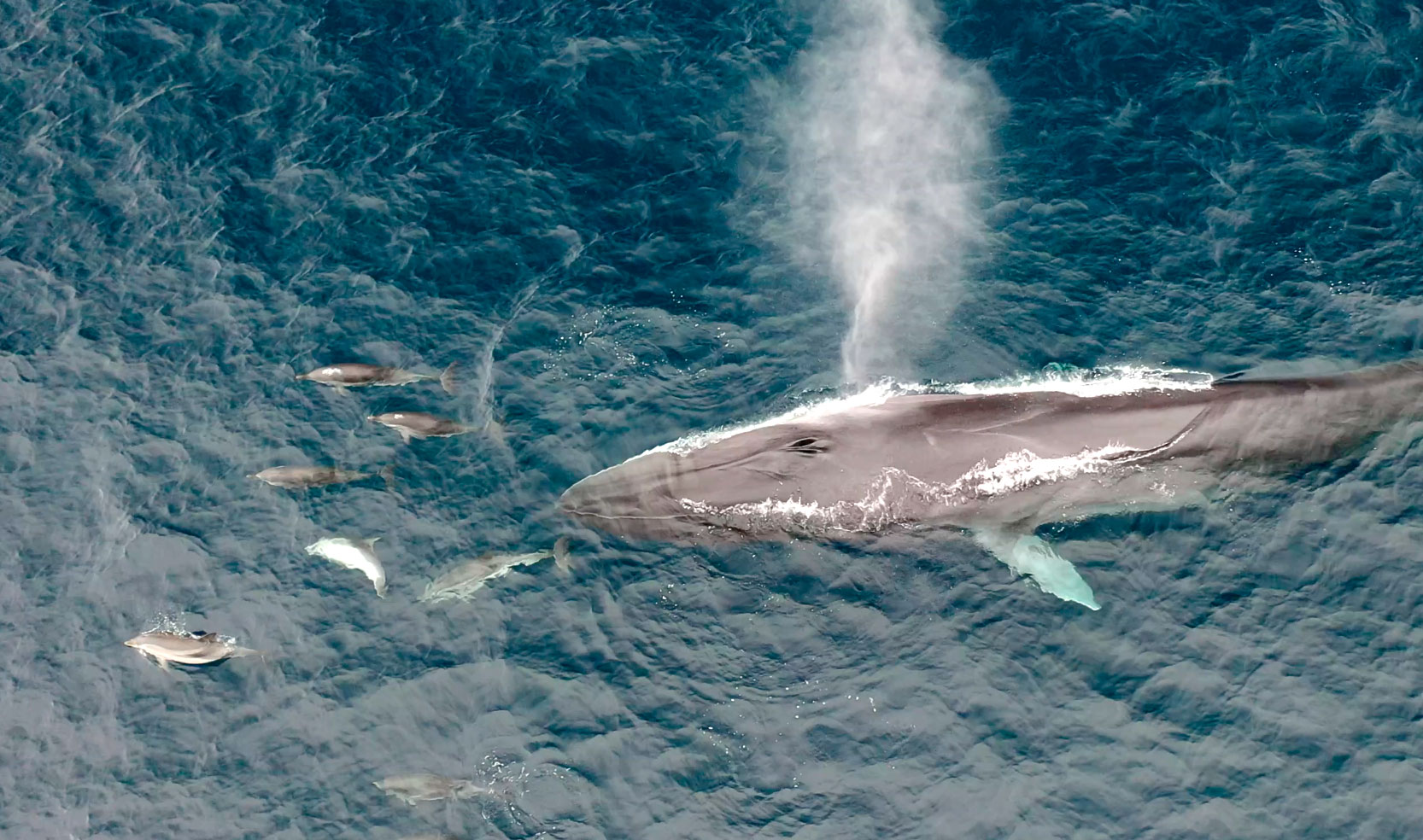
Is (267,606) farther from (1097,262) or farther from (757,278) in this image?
(1097,262)

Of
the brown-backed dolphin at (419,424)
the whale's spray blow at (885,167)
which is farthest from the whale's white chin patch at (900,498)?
the brown-backed dolphin at (419,424)

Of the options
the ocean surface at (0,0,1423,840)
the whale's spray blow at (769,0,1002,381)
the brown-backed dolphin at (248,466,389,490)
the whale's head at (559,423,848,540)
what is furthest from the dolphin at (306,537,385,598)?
the whale's spray blow at (769,0,1002,381)

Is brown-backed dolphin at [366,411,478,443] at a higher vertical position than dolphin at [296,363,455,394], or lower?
lower

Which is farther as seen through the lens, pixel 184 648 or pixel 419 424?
pixel 419 424

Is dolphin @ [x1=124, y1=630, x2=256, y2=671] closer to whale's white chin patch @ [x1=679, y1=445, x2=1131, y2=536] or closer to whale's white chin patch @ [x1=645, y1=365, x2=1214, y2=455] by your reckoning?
whale's white chin patch @ [x1=645, y1=365, x2=1214, y2=455]

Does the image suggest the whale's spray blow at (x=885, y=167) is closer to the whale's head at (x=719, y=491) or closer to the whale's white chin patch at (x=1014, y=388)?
the whale's white chin patch at (x=1014, y=388)

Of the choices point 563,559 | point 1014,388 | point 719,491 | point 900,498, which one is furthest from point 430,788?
point 1014,388

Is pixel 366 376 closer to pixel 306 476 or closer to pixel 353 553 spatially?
pixel 306 476
